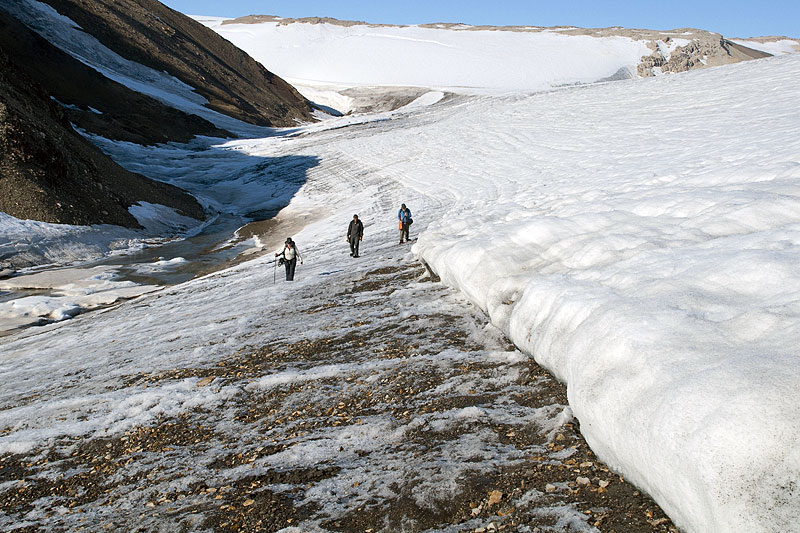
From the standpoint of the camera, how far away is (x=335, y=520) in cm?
504

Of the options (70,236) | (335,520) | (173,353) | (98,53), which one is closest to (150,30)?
(98,53)

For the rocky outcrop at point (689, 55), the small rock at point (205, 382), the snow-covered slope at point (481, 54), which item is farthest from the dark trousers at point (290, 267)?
the rocky outcrop at point (689, 55)

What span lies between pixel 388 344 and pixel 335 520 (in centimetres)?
439

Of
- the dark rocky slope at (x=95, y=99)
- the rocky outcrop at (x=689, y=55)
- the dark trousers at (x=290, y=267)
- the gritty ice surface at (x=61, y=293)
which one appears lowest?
the gritty ice surface at (x=61, y=293)

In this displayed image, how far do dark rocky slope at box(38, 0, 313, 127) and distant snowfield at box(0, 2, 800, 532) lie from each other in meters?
59.4

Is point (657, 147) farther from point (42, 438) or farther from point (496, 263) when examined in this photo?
point (42, 438)

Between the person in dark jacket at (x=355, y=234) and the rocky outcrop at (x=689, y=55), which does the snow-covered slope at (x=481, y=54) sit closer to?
the rocky outcrop at (x=689, y=55)

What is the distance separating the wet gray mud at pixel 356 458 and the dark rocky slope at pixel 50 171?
19679 mm

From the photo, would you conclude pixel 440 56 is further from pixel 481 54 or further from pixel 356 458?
pixel 356 458

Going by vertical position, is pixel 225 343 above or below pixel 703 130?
below

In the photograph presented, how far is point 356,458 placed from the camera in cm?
605

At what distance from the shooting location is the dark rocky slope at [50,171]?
25.1 metres

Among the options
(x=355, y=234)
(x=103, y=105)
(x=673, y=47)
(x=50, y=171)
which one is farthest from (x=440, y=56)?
(x=355, y=234)

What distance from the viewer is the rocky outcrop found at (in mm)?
105875
